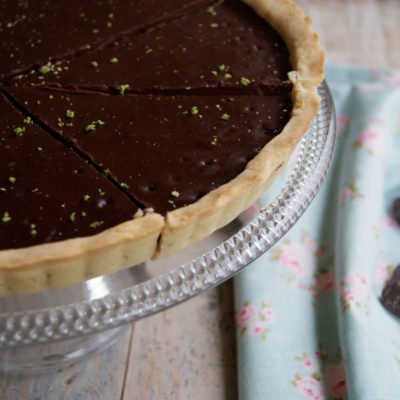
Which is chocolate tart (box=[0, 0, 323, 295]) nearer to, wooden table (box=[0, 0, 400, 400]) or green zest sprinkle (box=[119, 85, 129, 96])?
green zest sprinkle (box=[119, 85, 129, 96])

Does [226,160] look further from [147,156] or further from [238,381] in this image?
[238,381]

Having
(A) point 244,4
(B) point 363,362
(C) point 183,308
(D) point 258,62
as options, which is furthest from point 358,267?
(A) point 244,4

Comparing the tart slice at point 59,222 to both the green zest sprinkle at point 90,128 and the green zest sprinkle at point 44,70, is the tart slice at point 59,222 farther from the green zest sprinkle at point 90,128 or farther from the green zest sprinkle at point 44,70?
the green zest sprinkle at point 44,70

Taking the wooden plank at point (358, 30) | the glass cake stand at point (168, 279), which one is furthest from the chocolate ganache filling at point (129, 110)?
the wooden plank at point (358, 30)

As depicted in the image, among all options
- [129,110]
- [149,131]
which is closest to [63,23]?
[129,110]

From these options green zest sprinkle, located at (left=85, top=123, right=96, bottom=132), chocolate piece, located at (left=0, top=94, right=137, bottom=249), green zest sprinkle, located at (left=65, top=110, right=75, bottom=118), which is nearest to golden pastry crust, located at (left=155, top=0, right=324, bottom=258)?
chocolate piece, located at (left=0, top=94, right=137, bottom=249)

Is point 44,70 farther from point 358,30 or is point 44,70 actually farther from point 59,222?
point 358,30
